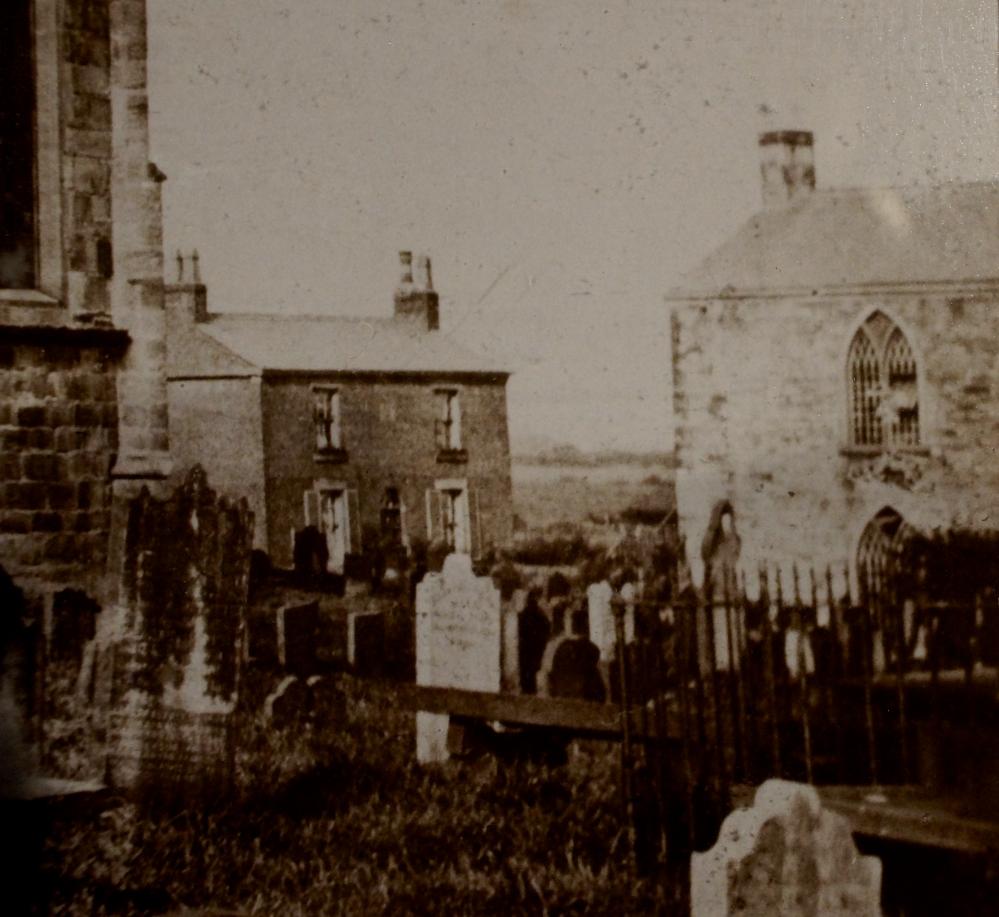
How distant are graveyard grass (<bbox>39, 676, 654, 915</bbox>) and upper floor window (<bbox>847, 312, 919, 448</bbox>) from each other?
1.59 meters

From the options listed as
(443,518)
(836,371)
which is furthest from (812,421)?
(443,518)

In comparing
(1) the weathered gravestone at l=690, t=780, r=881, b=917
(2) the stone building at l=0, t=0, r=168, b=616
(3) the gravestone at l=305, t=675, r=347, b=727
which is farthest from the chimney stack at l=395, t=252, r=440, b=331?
(1) the weathered gravestone at l=690, t=780, r=881, b=917

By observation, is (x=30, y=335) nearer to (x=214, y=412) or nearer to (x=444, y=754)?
(x=214, y=412)

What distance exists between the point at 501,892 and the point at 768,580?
1.42 metres

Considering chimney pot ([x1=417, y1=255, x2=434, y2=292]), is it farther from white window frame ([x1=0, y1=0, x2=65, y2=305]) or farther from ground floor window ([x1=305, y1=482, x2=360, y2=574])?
white window frame ([x1=0, y1=0, x2=65, y2=305])

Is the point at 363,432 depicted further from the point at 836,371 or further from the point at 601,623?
the point at 836,371

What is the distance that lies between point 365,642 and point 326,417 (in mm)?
1066

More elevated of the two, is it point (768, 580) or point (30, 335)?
point (30, 335)

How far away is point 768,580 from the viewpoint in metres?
4.27

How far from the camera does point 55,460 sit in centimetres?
488

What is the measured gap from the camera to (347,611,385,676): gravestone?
500 cm

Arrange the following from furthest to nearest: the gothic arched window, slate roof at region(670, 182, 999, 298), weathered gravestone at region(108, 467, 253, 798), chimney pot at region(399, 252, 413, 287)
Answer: chimney pot at region(399, 252, 413, 287), weathered gravestone at region(108, 467, 253, 798), slate roof at region(670, 182, 999, 298), the gothic arched window

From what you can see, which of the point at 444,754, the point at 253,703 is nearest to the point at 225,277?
the point at 253,703

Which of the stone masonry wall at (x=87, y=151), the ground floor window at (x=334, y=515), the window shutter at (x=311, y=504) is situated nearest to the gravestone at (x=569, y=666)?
the ground floor window at (x=334, y=515)
